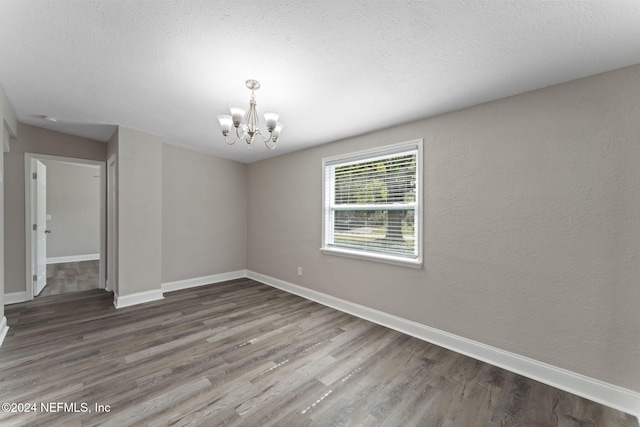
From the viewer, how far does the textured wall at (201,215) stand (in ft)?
14.0

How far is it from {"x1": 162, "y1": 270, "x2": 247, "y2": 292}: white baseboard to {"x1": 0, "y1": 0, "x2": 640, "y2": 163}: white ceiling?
2780 mm

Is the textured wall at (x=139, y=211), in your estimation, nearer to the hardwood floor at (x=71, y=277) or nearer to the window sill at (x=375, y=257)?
the hardwood floor at (x=71, y=277)

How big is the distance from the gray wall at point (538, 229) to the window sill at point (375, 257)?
4.1 inches

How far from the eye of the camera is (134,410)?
1.69m

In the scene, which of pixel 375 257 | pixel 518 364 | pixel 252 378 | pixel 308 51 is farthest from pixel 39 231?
pixel 518 364

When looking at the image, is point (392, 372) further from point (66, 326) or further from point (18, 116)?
point (18, 116)

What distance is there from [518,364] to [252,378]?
222 cm

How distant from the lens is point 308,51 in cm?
179

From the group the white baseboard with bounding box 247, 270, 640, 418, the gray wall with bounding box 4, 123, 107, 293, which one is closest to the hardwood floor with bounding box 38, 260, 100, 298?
the gray wall with bounding box 4, 123, 107, 293

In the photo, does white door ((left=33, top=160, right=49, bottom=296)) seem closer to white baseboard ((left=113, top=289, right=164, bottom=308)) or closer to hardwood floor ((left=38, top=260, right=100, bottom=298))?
hardwood floor ((left=38, top=260, right=100, bottom=298))

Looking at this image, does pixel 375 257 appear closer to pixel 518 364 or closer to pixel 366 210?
pixel 366 210

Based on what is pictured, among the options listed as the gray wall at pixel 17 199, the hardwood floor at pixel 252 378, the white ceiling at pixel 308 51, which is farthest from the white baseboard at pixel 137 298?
the white ceiling at pixel 308 51

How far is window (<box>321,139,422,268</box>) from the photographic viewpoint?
294cm

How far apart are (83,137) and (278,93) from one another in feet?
12.2
